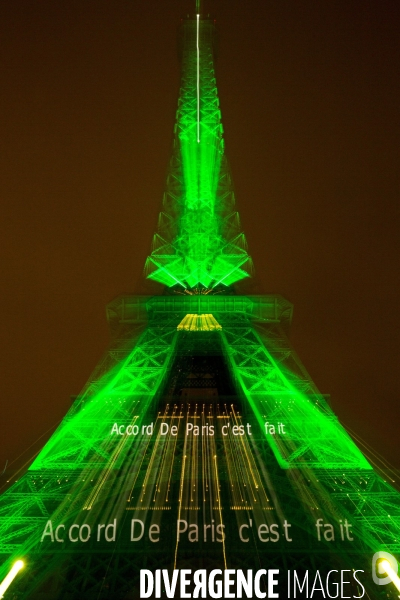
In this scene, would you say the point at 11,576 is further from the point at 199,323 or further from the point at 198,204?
the point at 198,204

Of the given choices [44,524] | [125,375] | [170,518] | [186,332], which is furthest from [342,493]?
[186,332]

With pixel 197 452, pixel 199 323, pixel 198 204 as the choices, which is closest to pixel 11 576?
pixel 197 452

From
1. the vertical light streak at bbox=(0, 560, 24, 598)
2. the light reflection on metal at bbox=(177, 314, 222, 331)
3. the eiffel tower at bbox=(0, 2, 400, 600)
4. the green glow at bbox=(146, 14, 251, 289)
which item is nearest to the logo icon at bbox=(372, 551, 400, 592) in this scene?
the eiffel tower at bbox=(0, 2, 400, 600)

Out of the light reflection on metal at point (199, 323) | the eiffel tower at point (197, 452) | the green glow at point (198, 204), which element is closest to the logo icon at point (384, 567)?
the eiffel tower at point (197, 452)

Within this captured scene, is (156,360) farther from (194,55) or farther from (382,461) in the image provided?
(194,55)

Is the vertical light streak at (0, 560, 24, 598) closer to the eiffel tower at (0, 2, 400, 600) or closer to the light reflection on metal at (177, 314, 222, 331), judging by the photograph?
the eiffel tower at (0, 2, 400, 600)

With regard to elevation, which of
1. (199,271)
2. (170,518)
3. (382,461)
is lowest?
(382,461)
